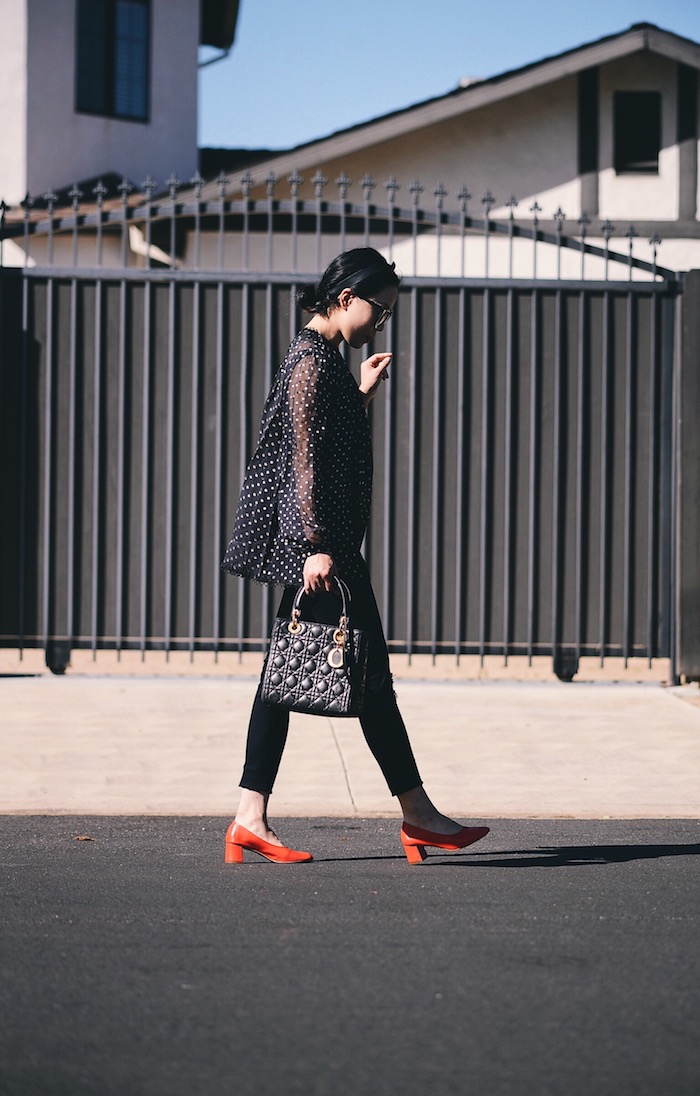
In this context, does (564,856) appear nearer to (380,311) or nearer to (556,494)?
(380,311)

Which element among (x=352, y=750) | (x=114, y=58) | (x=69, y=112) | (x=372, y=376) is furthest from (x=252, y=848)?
(x=114, y=58)

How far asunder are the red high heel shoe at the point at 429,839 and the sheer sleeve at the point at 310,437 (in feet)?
3.06

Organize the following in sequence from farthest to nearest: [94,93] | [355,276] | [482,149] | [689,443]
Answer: [94,93] → [482,149] → [689,443] → [355,276]

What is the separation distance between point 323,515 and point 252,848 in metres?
1.04

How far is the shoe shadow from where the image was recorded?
4.64 metres

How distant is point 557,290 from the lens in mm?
8344

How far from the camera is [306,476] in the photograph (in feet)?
14.4

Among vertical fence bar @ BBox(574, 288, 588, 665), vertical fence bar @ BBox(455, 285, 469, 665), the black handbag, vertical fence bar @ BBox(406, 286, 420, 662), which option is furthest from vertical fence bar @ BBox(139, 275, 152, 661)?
the black handbag

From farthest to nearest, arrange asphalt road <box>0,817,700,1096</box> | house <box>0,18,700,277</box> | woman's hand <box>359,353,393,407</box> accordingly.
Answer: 1. house <box>0,18,700,277</box>
2. woman's hand <box>359,353,393,407</box>
3. asphalt road <box>0,817,700,1096</box>

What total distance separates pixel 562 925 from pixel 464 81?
17549 millimetres

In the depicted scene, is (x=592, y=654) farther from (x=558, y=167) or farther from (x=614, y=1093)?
(x=558, y=167)

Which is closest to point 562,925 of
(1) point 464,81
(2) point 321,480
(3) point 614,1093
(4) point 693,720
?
(3) point 614,1093

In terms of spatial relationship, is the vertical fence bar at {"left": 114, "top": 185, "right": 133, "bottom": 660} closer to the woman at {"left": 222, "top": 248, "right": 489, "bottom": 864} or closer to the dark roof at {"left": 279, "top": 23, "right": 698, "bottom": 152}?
the woman at {"left": 222, "top": 248, "right": 489, "bottom": 864}

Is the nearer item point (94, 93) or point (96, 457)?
point (96, 457)
